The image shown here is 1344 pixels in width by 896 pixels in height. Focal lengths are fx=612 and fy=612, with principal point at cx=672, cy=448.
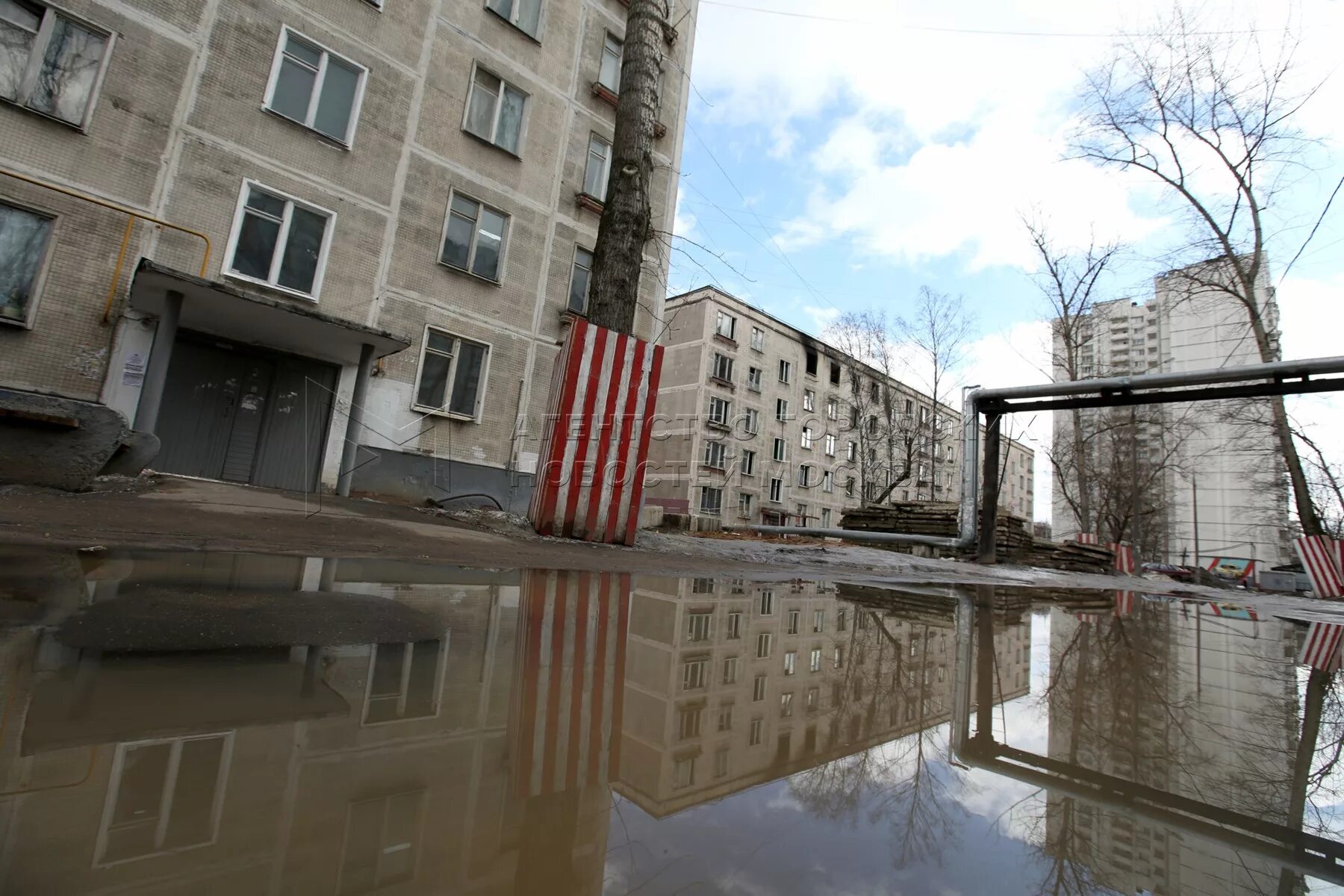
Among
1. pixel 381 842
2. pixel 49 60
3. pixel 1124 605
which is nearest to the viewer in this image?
pixel 381 842

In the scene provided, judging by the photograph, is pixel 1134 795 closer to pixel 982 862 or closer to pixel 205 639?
pixel 982 862

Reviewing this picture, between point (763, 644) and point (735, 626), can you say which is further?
point (735, 626)

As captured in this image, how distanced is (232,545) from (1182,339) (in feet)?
113

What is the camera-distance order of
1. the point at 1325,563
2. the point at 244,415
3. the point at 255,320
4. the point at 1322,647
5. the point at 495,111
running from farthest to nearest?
the point at 1325,563 → the point at 495,111 → the point at 244,415 → the point at 255,320 → the point at 1322,647

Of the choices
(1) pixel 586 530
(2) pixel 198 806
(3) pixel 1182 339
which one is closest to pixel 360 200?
(1) pixel 586 530

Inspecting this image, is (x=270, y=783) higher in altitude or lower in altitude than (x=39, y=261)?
lower

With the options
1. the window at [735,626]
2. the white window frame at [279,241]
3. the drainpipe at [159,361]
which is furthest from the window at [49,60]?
the window at [735,626]

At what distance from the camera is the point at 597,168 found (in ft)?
42.8

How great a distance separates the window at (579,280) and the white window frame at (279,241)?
14.2ft

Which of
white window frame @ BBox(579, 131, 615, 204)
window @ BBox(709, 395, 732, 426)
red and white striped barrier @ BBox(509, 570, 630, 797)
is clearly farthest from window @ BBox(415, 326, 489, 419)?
window @ BBox(709, 395, 732, 426)

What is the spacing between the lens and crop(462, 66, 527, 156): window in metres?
11.2

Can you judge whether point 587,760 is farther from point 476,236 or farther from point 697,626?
point 476,236

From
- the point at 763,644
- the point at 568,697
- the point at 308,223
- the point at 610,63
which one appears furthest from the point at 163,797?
the point at 610,63

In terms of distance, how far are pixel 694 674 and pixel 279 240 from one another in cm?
1001
